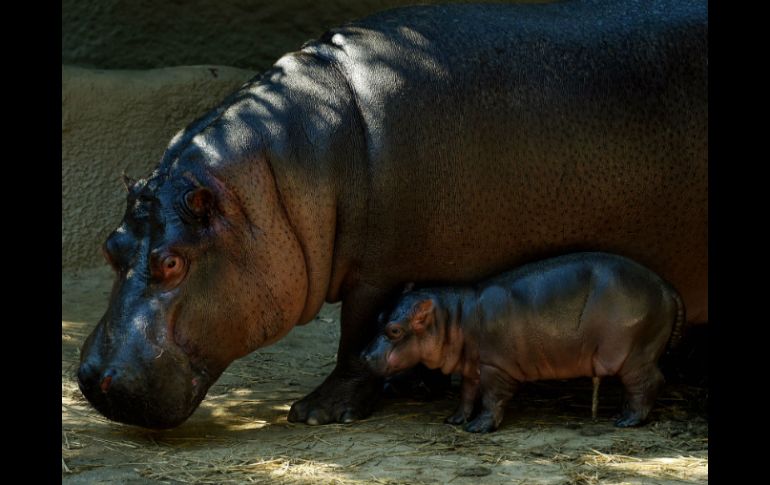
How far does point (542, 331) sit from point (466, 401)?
455 mm

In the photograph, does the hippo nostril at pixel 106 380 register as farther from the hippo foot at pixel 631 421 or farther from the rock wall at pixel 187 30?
the rock wall at pixel 187 30

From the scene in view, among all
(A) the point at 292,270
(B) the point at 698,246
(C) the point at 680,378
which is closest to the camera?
(A) the point at 292,270

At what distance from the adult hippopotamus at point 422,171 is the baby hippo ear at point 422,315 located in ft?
0.84

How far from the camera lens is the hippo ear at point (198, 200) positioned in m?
4.23

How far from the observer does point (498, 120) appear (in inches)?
180

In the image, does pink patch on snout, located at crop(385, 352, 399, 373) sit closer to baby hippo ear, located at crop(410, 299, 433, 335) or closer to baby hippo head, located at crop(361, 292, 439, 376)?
baby hippo head, located at crop(361, 292, 439, 376)

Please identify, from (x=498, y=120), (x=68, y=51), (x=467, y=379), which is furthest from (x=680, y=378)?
(x=68, y=51)

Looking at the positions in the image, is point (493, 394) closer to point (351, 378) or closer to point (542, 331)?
point (542, 331)

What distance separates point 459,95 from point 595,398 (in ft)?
4.73

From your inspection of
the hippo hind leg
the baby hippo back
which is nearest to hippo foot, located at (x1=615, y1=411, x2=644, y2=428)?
the hippo hind leg

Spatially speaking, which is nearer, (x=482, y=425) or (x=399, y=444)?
(x=399, y=444)

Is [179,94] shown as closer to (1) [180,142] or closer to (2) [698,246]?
(1) [180,142]

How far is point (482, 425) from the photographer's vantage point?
Result: 14.1 feet

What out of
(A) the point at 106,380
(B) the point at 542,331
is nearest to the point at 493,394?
(B) the point at 542,331
